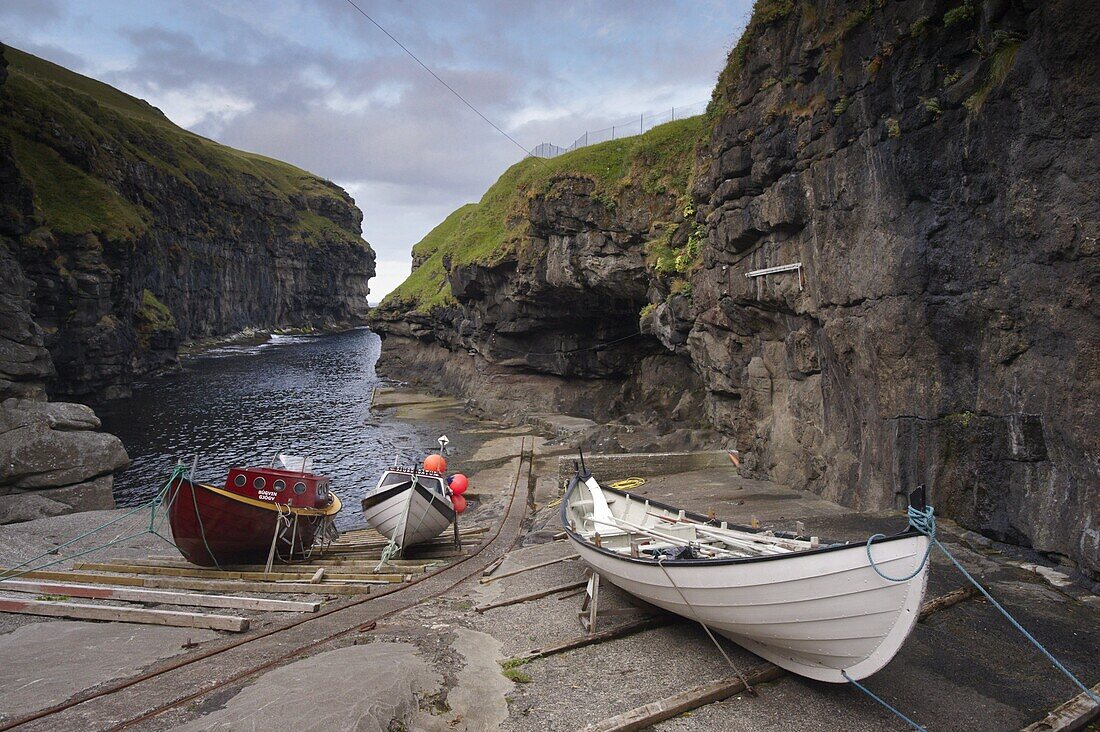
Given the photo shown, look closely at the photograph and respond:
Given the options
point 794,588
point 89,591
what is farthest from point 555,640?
point 89,591

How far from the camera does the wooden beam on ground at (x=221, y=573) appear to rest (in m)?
15.7

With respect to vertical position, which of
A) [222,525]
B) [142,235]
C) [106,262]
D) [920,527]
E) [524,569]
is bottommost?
[524,569]

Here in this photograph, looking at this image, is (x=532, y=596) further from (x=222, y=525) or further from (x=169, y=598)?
(x=222, y=525)

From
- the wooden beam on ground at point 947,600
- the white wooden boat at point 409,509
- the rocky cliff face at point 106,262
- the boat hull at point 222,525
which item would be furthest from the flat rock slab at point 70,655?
the rocky cliff face at point 106,262

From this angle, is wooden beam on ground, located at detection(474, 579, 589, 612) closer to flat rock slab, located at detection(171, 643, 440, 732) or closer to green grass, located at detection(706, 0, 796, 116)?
flat rock slab, located at detection(171, 643, 440, 732)

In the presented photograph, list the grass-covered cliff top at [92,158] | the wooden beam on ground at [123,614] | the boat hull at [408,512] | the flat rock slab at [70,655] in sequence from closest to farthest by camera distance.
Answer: the flat rock slab at [70,655]
the wooden beam on ground at [123,614]
the boat hull at [408,512]
the grass-covered cliff top at [92,158]

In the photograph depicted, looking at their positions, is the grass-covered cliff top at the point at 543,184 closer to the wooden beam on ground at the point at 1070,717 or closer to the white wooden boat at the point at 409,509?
the white wooden boat at the point at 409,509

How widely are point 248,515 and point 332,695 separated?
35.4 feet

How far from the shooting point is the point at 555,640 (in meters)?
10.7

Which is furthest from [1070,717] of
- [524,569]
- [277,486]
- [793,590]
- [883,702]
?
[277,486]

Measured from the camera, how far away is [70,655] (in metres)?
9.99

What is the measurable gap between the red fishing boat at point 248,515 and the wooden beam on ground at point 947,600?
50.4 ft

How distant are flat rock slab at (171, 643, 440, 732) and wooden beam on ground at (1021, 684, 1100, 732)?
763 centimetres

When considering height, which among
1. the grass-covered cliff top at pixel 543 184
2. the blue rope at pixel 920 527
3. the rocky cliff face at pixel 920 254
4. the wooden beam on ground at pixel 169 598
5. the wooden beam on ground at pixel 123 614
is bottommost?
the wooden beam on ground at pixel 169 598
